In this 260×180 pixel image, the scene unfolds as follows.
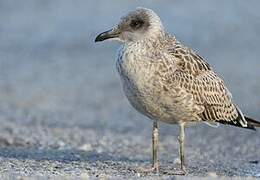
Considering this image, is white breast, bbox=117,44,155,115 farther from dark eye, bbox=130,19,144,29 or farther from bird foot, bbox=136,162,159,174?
bird foot, bbox=136,162,159,174

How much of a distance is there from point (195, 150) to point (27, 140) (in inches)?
92.8

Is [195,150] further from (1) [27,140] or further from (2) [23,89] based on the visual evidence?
(2) [23,89]

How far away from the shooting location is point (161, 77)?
35.7 feet

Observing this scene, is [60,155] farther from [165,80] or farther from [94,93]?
[94,93]

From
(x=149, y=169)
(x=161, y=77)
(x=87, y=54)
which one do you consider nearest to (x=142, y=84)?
(x=161, y=77)

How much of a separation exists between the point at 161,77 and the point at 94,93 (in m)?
8.47

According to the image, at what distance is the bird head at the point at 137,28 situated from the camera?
11.2 metres

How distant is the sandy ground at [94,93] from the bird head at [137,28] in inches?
58.7

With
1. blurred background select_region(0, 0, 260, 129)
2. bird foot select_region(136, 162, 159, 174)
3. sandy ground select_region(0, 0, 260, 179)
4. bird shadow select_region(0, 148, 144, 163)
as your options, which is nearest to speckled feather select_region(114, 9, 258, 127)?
bird foot select_region(136, 162, 159, 174)

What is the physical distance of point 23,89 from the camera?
19.5 meters

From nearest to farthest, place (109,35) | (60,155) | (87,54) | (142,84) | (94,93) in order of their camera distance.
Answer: (142,84), (109,35), (60,155), (94,93), (87,54)

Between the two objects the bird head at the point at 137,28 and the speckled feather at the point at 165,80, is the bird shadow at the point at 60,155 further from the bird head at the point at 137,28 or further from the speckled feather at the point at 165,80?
the bird head at the point at 137,28

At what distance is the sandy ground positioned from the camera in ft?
40.6

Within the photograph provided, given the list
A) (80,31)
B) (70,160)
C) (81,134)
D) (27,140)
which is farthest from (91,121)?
(80,31)
